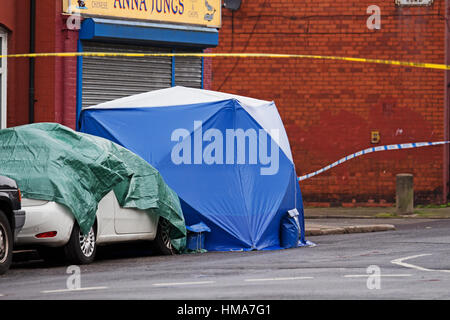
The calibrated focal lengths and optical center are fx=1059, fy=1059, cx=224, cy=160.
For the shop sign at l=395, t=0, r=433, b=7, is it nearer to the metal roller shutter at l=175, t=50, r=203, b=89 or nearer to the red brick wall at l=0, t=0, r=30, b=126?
the metal roller shutter at l=175, t=50, r=203, b=89

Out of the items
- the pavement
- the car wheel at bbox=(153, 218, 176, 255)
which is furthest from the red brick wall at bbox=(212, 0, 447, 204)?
the car wheel at bbox=(153, 218, 176, 255)

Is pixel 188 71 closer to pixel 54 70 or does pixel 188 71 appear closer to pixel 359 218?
pixel 54 70

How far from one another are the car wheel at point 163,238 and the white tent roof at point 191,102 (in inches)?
79.7

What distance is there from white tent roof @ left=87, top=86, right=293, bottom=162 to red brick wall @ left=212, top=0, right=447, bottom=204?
10.6 metres

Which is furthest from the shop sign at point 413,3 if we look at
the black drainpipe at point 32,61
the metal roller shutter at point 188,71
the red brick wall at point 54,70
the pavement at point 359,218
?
the black drainpipe at point 32,61

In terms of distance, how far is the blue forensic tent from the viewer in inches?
626

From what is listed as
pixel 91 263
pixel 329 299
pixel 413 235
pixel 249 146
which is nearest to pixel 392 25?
pixel 413 235

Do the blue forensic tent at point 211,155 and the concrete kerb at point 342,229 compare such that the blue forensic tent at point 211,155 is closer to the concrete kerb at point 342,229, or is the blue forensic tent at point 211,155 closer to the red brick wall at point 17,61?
the concrete kerb at point 342,229

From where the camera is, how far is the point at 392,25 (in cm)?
2759

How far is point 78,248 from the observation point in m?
13.3
